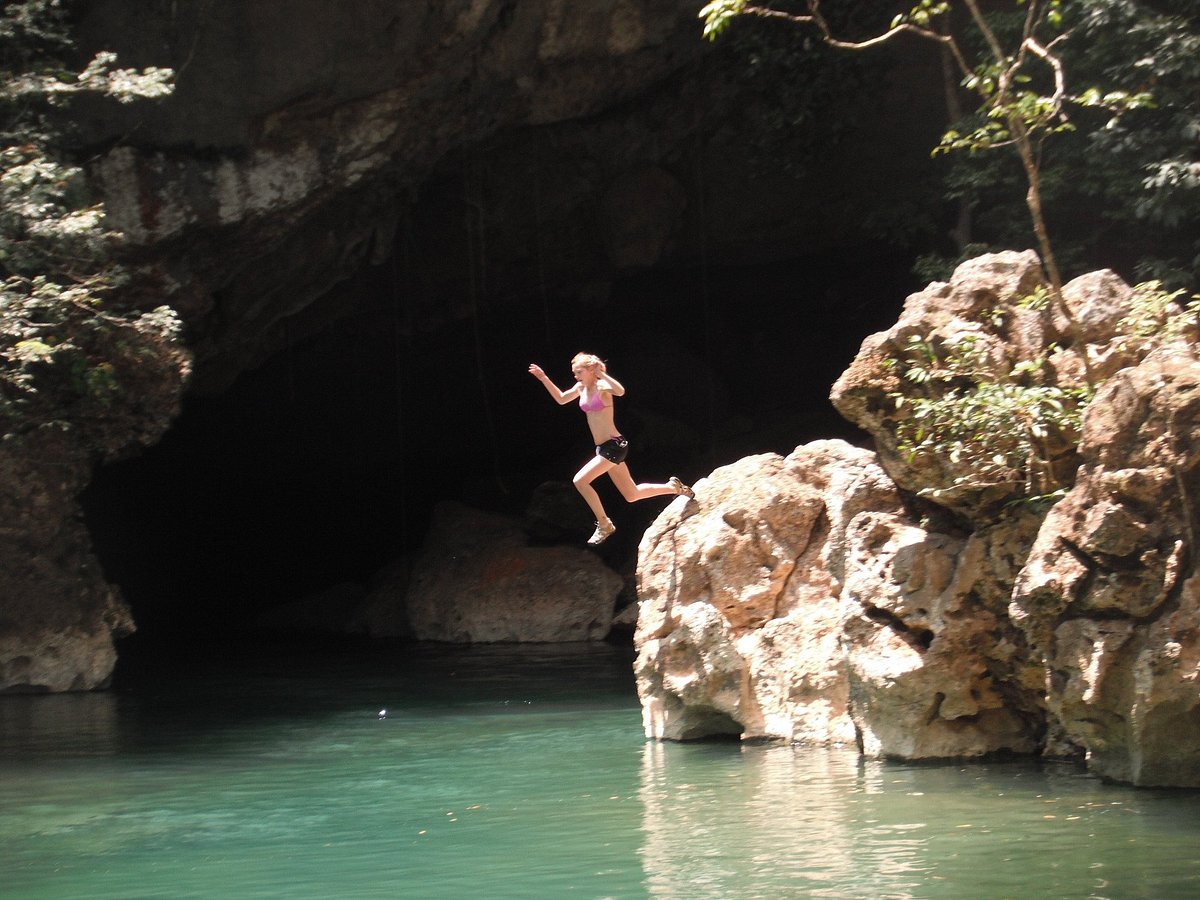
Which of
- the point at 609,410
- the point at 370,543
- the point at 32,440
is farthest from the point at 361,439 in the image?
the point at 609,410

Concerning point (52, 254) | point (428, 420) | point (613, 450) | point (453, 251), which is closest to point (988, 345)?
point (613, 450)

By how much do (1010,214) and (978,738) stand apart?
8.29 metres

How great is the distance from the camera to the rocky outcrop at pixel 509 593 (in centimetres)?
1873

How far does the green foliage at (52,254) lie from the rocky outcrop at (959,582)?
594 centimetres

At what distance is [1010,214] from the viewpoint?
16172mm

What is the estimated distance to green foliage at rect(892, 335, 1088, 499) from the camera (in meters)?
9.24

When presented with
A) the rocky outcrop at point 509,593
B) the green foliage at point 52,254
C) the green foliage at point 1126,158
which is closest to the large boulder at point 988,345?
the green foliage at point 1126,158

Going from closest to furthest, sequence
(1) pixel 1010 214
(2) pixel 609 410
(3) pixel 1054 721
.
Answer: (3) pixel 1054 721, (2) pixel 609 410, (1) pixel 1010 214

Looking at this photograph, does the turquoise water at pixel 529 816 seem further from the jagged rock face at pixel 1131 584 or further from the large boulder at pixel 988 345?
the large boulder at pixel 988 345

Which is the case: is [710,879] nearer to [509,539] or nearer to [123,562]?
[509,539]

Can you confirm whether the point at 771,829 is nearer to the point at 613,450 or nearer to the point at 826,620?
the point at 826,620

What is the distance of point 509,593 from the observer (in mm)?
18953

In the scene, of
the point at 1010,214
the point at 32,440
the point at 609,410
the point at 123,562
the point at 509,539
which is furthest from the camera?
the point at 123,562

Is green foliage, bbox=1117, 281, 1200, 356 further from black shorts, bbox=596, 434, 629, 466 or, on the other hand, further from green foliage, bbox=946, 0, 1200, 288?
green foliage, bbox=946, 0, 1200, 288
